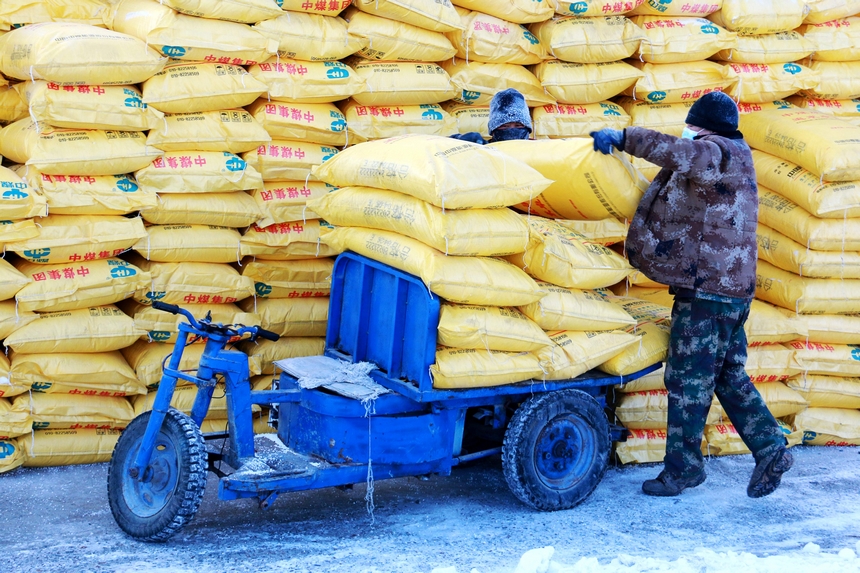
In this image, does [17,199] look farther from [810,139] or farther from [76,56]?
[810,139]

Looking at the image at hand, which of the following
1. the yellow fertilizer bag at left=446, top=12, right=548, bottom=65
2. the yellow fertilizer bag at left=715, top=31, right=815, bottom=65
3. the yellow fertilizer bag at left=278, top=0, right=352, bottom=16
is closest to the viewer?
the yellow fertilizer bag at left=278, top=0, right=352, bottom=16

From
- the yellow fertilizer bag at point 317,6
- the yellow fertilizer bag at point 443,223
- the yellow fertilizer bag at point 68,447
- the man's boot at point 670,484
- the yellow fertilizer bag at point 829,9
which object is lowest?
the yellow fertilizer bag at point 68,447

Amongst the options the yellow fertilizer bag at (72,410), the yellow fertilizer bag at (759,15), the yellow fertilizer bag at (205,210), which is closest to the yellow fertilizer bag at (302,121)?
the yellow fertilizer bag at (205,210)

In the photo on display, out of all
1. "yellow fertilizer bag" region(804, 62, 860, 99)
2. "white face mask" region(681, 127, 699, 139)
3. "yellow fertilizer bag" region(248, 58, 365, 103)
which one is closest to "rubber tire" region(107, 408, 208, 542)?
"yellow fertilizer bag" region(248, 58, 365, 103)

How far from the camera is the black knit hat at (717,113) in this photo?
17.4 ft

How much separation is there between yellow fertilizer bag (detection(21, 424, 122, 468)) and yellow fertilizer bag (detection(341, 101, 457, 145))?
7.99ft

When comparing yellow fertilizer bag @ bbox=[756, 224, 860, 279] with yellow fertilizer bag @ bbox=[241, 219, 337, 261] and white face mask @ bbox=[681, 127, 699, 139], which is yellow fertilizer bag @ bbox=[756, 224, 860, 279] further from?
yellow fertilizer bag @ bbox=[241, 219, 337, 261]

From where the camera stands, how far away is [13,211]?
527 centimetres

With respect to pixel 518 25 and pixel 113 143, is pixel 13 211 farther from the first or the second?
pixel 518 25

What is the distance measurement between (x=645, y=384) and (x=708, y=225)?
123 cm

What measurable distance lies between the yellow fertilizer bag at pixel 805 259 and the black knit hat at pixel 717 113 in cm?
133

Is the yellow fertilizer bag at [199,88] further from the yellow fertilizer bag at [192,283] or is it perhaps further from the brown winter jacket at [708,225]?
the brown winter jacket at [708,225]

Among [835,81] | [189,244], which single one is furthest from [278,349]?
[835,81]

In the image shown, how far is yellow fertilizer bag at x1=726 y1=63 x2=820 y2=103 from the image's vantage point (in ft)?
22.1
